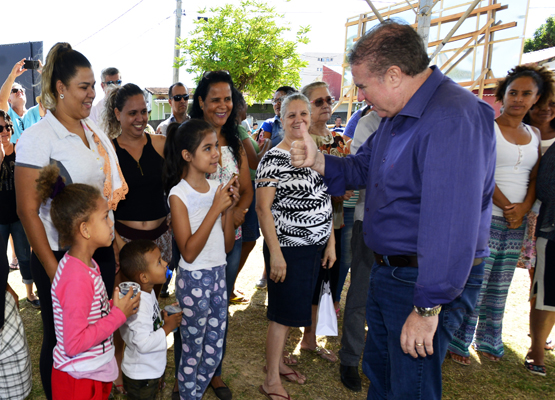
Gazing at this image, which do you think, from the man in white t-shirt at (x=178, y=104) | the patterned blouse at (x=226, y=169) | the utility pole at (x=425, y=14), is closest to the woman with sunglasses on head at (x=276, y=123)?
the man in white t-shirt at (x=178, y=104)

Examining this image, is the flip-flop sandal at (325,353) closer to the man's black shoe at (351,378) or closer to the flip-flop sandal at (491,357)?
the man's black shoe at (351,378)

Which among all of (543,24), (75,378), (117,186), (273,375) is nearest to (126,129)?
(117,186)

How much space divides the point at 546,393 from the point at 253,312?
2603 millimetres

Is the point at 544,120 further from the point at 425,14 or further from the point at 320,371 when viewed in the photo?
the point at 320,371

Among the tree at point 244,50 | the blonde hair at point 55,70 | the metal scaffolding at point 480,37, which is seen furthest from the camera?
the tree at point 244,50

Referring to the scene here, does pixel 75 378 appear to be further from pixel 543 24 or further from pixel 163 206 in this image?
pixel 543 24

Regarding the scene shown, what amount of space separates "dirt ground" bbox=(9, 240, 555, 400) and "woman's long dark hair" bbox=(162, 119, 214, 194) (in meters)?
1.50

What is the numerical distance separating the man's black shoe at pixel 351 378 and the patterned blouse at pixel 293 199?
1125 mm

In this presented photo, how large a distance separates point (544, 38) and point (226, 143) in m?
33.0

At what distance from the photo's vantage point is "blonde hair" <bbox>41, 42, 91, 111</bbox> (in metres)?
2.00

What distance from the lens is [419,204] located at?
1.57m

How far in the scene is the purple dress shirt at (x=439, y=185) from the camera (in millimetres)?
1388

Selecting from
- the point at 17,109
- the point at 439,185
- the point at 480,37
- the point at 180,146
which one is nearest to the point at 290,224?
the point at 180,146

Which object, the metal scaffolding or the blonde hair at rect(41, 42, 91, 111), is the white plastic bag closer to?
the blonde hair at rect(41, 42, 91, 111)
